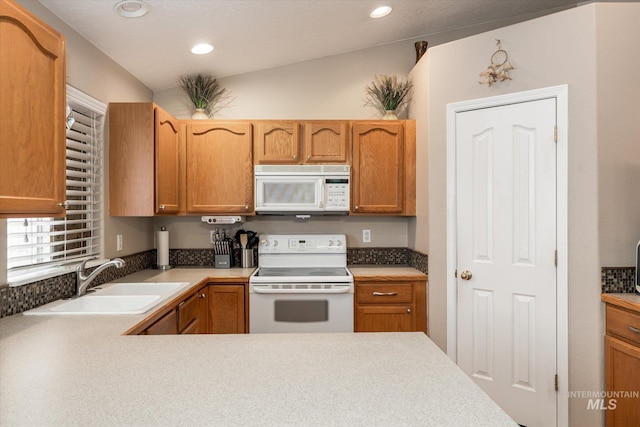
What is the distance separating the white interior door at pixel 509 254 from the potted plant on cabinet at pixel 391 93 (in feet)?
2.45

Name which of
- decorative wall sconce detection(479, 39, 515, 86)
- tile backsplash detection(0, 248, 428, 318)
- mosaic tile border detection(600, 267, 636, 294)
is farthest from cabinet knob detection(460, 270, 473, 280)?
decorative wall sconce detection(479, 39, 515, 86)

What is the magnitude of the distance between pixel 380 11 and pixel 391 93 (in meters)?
0.68

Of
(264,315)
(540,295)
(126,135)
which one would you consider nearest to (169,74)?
(126,135)

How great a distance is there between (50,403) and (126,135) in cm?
209

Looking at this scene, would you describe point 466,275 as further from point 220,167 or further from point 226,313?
point 220,167

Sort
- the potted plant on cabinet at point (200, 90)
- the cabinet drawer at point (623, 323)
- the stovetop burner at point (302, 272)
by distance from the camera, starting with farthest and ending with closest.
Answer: the potted plant on cabinet at point (200, 90)
the stovetop burner at point (302, 272)
the cabinet drawer at point (623, 323)

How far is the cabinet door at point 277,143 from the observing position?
10.1 ft

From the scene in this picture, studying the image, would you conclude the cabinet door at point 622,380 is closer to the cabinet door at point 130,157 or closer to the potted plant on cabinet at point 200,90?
the cabinet door at point 130,157

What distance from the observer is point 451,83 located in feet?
8.30

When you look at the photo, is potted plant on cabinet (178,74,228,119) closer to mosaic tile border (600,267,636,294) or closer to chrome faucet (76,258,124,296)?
chrome faucet (76,258,124,296)

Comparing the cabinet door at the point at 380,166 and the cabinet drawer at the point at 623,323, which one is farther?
the cabinet door at the point at 380,166

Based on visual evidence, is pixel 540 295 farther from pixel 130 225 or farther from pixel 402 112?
pixel 130 225

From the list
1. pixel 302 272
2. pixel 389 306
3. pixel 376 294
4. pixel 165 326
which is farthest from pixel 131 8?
pixel 389 306

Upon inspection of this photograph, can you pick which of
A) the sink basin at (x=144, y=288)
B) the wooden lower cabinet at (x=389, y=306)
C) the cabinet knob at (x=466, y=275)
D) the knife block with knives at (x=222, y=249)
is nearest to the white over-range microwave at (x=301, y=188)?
the knife block with knives at (x=222, y=249)
